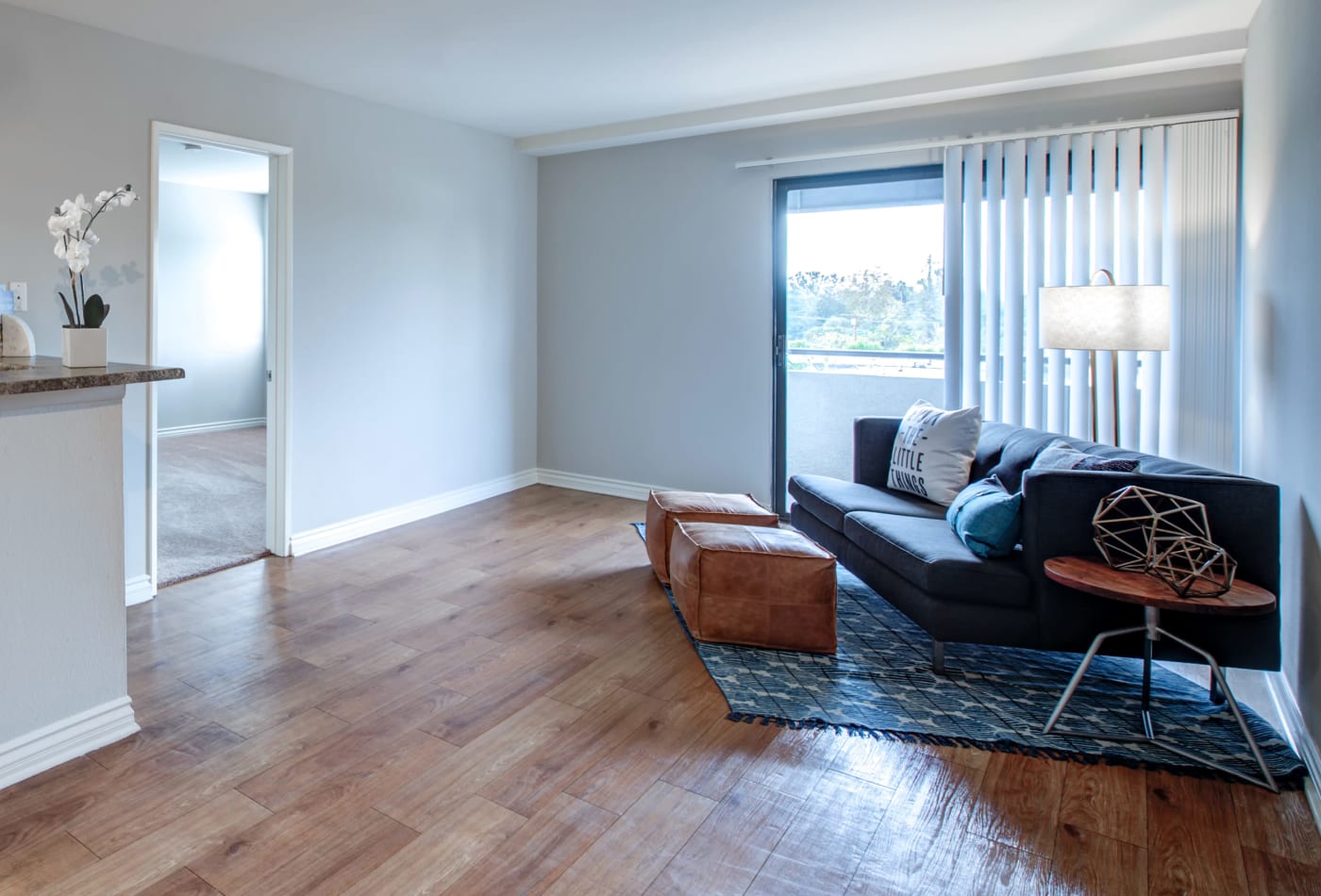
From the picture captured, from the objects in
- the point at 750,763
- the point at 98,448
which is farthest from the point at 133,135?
the point at 750,763

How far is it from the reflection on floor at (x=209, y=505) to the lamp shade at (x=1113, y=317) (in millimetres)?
4223

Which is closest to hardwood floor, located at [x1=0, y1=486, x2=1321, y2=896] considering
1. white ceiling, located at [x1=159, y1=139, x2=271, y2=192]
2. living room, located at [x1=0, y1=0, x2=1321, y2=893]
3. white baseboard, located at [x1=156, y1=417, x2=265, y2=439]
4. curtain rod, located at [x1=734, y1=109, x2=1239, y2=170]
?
living room, located at [x1=0, y1=0, x2=1321, y2=893]

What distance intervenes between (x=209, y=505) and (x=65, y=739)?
356cm

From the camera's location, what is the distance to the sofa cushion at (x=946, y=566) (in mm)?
2711

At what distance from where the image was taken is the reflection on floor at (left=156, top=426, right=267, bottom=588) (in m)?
4.34

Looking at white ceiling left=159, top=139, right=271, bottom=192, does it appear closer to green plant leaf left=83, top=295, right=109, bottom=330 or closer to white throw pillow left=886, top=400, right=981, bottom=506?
green plant leaf left=83, top=295, right=109, bottom=330

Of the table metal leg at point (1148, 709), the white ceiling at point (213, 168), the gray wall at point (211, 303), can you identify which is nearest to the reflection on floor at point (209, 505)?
the gray wall at point (211, 303)

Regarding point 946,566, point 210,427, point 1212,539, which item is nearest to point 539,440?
point 946,566

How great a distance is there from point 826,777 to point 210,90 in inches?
160

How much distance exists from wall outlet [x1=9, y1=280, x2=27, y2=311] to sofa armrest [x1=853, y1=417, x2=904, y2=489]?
3777 millimetres

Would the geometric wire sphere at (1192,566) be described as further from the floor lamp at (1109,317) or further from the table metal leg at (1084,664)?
the floor lamp at (1109,317)

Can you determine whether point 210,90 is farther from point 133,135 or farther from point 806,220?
point 806,220

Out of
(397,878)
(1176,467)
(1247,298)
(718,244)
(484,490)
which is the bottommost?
(397,878)

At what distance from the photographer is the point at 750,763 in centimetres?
235
